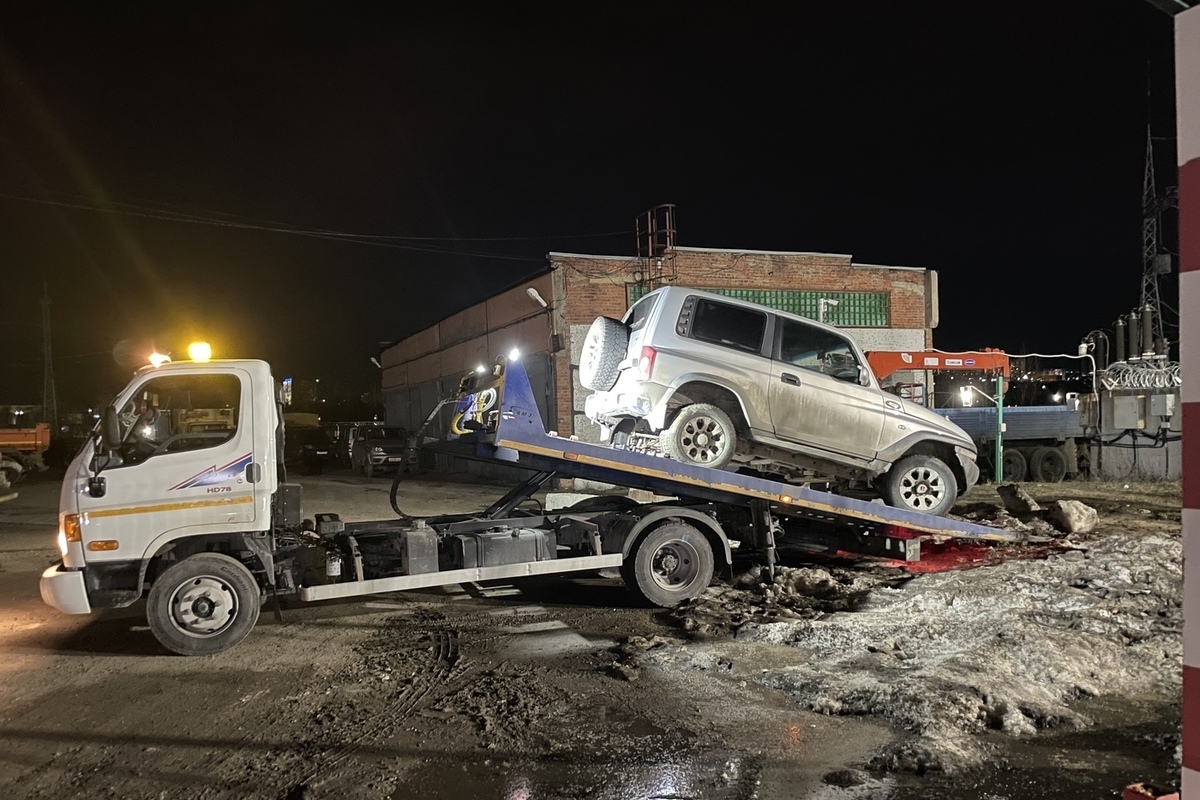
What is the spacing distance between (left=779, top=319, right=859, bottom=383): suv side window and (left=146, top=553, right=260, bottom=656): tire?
17.6 ft

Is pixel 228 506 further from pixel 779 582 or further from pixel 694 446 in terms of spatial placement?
pixel 779 582

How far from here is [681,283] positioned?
21.5 metres

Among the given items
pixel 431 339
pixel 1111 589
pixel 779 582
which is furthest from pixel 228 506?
pixel 431 339

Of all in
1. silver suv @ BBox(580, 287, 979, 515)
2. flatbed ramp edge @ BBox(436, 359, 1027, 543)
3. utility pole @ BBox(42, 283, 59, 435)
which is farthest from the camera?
utility pole @ BBox(42, 283, 59, 435)

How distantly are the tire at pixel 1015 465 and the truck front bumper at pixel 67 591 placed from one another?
59.6ft

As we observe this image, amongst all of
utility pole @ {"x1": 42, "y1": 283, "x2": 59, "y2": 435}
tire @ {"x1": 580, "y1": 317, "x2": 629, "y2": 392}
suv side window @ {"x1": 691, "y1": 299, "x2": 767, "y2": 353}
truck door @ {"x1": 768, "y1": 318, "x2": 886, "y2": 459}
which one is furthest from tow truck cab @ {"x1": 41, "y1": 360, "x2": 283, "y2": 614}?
utility pole @ {"x1": 42, "y1": 283, "x2": 59, "y2": 435}

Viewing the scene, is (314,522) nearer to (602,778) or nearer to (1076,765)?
(602,778)

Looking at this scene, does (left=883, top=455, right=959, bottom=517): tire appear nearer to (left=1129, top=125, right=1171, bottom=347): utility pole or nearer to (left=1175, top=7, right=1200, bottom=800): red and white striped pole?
(left=1175, top=7, right=1200, bottom=800): red and white striped pole

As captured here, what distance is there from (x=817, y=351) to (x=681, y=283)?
13.6 metres

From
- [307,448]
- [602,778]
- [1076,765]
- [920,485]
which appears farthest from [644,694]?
[307,448]

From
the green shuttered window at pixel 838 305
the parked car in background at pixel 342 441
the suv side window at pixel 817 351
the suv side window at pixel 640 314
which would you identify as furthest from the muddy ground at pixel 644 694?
the parked car in background at pixel 342 441

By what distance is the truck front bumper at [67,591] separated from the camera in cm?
593

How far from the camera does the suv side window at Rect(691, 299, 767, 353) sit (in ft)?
25.3

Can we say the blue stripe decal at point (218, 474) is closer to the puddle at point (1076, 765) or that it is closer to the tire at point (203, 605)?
the tire at point (203, 605)
